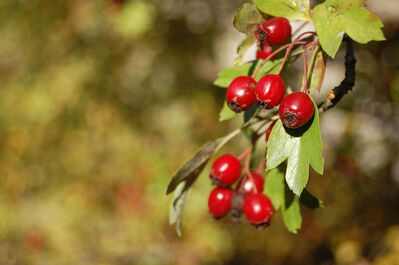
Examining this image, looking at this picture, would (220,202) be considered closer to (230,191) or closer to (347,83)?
(230,191)

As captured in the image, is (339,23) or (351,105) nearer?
(339,23)

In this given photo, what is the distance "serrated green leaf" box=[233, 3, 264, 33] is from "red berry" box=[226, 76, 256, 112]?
0.41ft

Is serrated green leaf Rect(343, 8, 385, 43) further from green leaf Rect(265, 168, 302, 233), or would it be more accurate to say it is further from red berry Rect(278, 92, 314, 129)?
green leaf Rect(265, 168, 302, 233)

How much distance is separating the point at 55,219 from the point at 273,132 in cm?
284

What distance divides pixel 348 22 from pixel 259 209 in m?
0.47

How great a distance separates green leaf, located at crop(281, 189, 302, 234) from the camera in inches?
41.5

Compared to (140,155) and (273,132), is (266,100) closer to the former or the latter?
(273,132)

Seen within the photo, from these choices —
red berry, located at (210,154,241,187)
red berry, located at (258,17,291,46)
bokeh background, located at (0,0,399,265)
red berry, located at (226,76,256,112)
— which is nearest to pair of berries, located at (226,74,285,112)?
Result: red berry, located at (226,76,256,112)

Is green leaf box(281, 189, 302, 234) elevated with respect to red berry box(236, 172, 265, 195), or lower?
lower

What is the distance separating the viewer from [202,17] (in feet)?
11.6

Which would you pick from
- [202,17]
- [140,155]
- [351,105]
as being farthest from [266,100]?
[202,17]

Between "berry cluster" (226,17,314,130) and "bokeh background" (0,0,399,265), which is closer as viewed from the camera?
"berry cluster" (226,17,314,130)

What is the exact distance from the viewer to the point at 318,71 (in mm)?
964

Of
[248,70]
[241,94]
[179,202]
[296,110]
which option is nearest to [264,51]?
[248,70]
